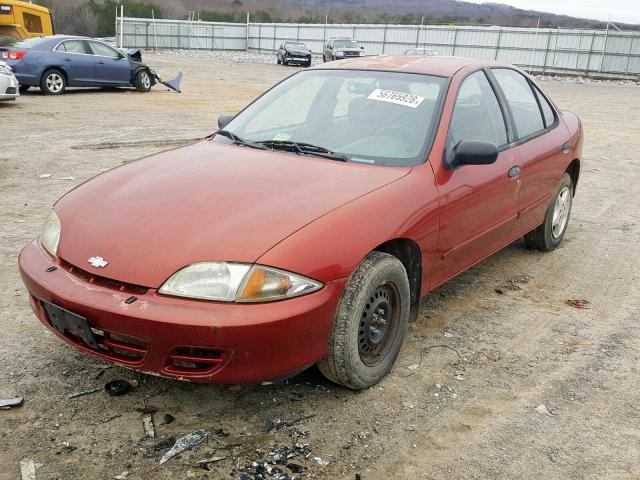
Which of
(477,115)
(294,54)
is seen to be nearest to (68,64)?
(477,115)

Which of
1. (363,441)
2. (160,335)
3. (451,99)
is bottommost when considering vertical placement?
(363,441)

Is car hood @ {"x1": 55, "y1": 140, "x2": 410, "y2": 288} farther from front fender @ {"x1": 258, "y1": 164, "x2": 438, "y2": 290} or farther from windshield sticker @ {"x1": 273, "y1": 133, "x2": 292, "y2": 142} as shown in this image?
windshield sticker @ {"x1": 273, "y1": 133, "x2": 292, "y2": 142}

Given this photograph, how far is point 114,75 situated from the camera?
16.8 meters

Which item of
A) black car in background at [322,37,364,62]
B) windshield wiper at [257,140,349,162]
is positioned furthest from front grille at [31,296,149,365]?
black car in background at [322,37,364,62]

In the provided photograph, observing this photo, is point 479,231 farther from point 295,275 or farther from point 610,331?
point 295,275

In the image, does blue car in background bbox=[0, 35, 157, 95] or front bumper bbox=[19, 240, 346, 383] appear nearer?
front bumper bbox=[19, 240, 346, 383]

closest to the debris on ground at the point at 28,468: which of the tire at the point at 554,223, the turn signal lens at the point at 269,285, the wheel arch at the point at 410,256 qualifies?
the turn signal lens at the point at 269,285

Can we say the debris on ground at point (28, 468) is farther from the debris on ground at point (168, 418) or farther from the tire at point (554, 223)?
the tire at point (554, 223)

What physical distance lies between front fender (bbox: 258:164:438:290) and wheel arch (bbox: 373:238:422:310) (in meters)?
0.03

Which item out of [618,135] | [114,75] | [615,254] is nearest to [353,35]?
[114,75]

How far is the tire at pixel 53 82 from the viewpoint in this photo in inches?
600

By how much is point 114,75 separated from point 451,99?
14.9 m

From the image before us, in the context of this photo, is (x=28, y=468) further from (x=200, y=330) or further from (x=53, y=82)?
(x=53, y=82)

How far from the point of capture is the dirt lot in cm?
260
